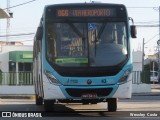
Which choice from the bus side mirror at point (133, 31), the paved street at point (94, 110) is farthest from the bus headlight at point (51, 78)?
the bus side mirror at point (133, 31)

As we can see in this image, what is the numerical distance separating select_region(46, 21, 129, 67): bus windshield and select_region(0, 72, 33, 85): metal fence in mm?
20059

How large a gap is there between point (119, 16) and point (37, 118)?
13.6 feet

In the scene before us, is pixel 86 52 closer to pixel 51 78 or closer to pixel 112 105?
pixel 51 78

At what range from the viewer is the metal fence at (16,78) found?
3444cm

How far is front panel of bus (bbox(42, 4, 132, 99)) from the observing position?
14.2 metres

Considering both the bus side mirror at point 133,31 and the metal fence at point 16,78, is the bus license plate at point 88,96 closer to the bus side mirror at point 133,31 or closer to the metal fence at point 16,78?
the bus side mirror at point 133,31

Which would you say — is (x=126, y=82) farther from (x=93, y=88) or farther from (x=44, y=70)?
(x=44, y=70)

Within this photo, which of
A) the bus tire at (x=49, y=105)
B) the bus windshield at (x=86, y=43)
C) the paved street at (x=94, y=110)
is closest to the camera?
the bus windshield at (x=86, y=43)

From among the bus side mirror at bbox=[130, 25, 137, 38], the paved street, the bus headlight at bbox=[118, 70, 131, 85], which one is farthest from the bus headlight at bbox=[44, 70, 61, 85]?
the bus side mirror at bbox=[130, 25, 137, 38]

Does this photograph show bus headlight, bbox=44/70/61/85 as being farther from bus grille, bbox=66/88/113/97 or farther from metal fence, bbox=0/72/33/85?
metal fence, bbox=0/72/33/85

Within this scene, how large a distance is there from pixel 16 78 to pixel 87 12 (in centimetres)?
2060

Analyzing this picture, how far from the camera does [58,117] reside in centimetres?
1422

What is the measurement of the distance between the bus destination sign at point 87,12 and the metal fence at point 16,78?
19.9m

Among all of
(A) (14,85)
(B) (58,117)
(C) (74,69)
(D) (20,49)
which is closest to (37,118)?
(B) (58,117)
